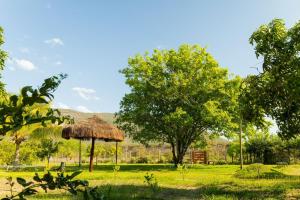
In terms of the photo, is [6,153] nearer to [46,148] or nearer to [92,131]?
[46,148]

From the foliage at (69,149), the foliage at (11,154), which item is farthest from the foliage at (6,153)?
the foliage at (69,149)

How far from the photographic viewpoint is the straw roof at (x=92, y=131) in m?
25.9

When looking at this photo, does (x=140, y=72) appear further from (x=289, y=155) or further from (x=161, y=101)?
(x=289, y=155)

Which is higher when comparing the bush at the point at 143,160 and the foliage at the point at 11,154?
the foliage at the point at 11,154

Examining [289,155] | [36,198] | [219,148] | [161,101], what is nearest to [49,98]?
[36,198]

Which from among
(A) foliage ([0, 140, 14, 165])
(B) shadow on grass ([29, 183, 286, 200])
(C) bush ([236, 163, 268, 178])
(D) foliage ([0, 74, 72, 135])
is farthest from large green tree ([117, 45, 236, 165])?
(D) foliage ([0, 74, 72, 135])

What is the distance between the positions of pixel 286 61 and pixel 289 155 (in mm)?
31254

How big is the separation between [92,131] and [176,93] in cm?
1037

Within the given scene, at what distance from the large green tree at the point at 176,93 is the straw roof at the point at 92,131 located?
723cm

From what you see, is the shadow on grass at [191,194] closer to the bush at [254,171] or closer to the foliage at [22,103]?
the bush at [254,171]

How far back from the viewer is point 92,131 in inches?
1025

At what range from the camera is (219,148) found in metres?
49.3

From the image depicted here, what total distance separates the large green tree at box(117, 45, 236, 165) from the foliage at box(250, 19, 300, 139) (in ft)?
65.0

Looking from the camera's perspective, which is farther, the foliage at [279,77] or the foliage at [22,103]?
the foliage at [279,77]
